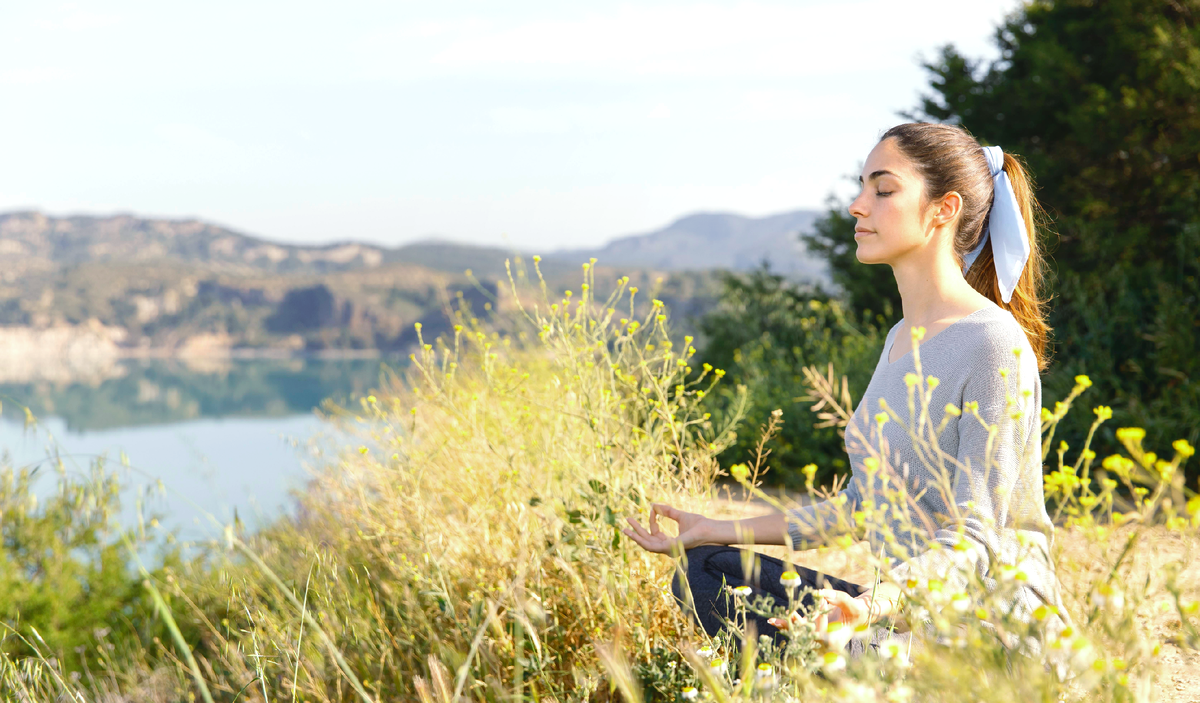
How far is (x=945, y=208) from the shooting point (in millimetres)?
1795

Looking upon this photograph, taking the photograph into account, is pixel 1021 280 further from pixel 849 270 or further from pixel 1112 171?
pixel 849 270

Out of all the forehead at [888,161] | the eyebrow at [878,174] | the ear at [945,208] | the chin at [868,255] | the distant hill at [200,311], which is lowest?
the distant hill at [200,311]

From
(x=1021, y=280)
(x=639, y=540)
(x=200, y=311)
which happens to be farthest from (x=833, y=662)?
(x=200, y=311)

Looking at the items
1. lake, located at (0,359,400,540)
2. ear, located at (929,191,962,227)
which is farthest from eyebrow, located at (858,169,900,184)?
lake, located at (0,359,400,540)

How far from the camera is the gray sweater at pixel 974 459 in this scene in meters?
1.32

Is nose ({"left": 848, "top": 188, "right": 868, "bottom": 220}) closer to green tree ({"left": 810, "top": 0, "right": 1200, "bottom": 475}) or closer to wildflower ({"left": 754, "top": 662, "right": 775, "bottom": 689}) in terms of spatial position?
wildflower ({"left": 754, "top": 662, "right": 775, "bottom": 689})

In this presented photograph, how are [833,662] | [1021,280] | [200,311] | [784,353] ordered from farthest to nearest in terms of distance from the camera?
[200,311]
[784,353]
[1021,280]
[833,662]

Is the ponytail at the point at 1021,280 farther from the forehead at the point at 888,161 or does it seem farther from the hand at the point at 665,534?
the hand at the point at 665,534

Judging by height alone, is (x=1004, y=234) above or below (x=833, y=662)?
above

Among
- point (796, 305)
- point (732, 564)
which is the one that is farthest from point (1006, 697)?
point (796, 305)

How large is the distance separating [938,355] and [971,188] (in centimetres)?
46

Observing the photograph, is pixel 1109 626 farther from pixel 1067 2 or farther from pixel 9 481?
pixel 1067 2

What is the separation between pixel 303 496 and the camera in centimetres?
532

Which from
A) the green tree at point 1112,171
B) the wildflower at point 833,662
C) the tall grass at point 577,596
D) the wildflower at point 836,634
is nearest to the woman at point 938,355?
the tall grass at point 577,596
